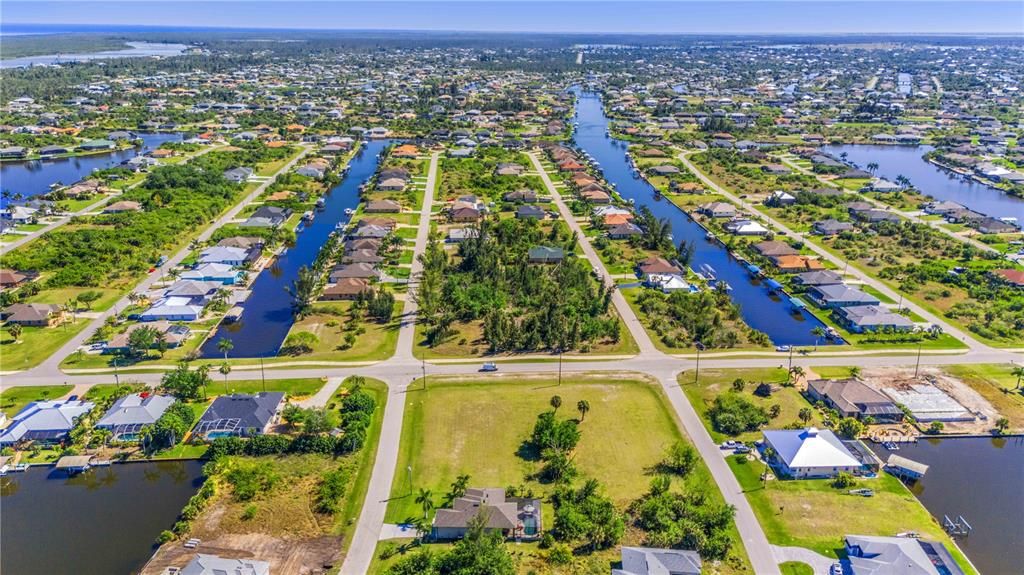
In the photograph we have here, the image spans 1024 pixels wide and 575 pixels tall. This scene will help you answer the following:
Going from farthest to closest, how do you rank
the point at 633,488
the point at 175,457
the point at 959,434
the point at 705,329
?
1. the point at 705,329
2. the point at 959,434
3. the point at 175,457
4. the point at 633,488

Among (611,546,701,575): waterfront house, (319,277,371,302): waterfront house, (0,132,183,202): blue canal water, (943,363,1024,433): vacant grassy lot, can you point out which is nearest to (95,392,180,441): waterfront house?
(319,277,371,302): waterfront house

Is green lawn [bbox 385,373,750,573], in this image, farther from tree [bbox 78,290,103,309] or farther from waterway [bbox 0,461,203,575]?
tree [bbox 78,290,103,309]

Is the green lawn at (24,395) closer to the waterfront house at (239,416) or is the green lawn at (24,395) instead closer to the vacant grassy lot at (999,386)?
the waterfront house at (239,416)

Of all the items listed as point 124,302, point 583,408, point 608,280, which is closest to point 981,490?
point 583,408

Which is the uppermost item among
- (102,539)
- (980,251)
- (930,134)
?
(930,134)

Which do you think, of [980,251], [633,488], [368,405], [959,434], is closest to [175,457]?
[368,405]

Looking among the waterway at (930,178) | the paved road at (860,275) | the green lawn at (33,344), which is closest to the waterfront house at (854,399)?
the paved road at (860,275)

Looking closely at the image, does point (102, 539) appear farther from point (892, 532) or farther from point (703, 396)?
point (892, 532)
